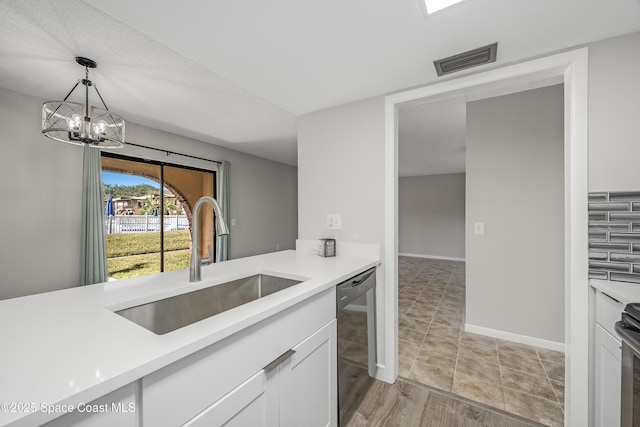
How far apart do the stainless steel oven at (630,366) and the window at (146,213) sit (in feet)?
12.8

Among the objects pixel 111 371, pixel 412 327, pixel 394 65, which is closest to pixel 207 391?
pixel 111 371

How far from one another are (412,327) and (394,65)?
8.28 ft

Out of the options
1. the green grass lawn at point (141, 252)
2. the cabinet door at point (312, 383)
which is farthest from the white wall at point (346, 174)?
the green grass lawn at point (141, 252)

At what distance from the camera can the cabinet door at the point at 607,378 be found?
1096 mm

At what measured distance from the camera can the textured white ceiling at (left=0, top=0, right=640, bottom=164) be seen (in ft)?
3.75

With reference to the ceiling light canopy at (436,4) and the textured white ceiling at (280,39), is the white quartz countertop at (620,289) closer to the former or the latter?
the textured white ceiling at (280,39)

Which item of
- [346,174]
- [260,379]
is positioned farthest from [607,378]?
[346,174]

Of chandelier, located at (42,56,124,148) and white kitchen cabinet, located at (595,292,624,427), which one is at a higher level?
chandelier, located at (42,56,124,148)

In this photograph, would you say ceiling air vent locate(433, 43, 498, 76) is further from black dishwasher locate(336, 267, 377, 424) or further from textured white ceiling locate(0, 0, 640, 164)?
black dishwasher locate(336, 267, 377, 424)

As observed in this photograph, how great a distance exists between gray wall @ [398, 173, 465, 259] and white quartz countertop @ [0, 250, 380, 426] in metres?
6.74

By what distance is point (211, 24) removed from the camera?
4.08 ft

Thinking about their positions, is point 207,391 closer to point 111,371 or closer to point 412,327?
point 111,371

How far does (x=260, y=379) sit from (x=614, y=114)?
2.05m

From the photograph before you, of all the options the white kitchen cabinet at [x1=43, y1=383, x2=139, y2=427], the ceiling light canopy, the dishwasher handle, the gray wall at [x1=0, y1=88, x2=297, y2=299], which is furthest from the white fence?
the ceiling light canopy
